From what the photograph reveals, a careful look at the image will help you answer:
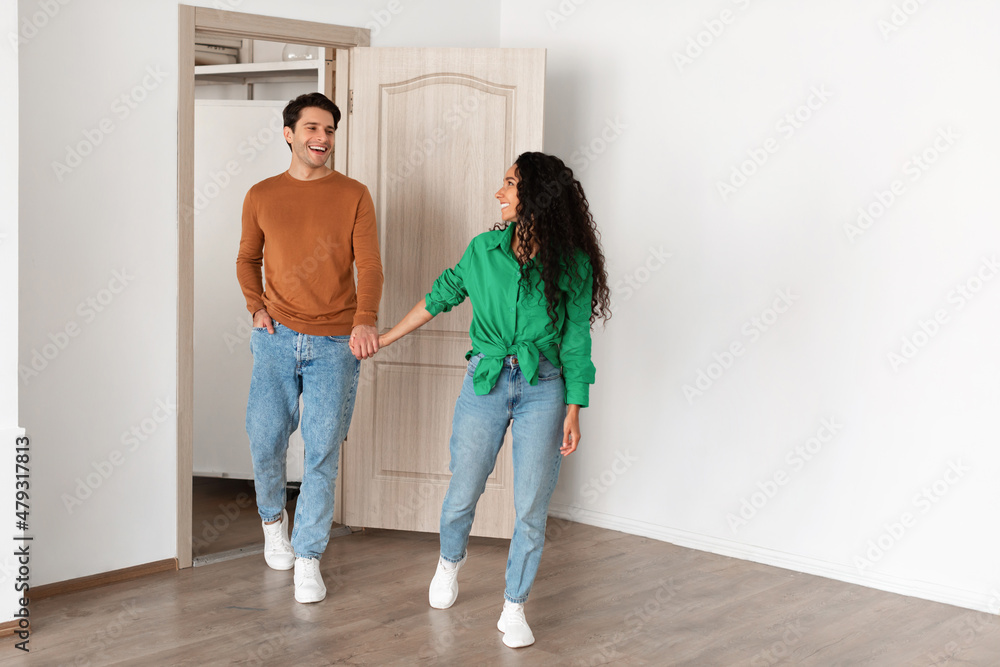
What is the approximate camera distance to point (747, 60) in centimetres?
394

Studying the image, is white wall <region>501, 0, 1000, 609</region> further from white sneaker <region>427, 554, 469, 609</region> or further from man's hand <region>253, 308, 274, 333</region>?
man's hand <region>253, 308, 274, 333</region>

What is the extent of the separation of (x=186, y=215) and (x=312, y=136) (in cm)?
65

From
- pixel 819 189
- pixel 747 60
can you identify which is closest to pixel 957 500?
pixel 819 189

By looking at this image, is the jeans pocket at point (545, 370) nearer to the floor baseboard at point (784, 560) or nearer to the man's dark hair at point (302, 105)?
the man's dark hair at point (302, 105)

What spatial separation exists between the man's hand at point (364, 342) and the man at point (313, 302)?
52 mm

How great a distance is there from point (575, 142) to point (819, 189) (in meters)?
1.20

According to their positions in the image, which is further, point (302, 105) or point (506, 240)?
point (302, 105)

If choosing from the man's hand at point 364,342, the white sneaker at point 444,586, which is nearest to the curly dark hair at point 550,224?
the man's hand at point 364,342

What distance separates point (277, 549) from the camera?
366 cm

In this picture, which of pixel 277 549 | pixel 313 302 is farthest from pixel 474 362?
pixel 277 549

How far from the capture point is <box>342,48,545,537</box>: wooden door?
13.1ft

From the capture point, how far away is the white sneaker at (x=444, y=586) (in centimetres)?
322

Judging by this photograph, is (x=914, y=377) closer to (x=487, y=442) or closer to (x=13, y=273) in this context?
(x=487, y=442)

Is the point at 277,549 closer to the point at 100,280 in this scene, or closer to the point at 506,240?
the point at 100,280
